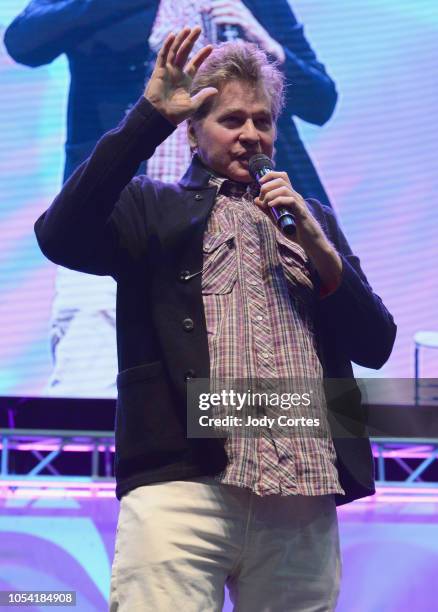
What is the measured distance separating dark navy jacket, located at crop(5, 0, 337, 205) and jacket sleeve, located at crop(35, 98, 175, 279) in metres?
1.52

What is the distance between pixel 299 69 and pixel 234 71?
1424 millimetres

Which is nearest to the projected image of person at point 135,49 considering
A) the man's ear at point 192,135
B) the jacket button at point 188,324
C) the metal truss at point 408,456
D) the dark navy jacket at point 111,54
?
the dark navy jacket at point 111,54

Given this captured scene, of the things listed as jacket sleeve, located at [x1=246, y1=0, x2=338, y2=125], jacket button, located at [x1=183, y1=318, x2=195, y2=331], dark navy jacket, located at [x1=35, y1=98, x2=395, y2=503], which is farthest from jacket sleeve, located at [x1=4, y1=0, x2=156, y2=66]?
jacket button, located at [x1=183, y1=318, x2=195, y2=331]

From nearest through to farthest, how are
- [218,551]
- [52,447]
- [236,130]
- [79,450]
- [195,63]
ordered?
[218,551] < [195,63] < [236,130] < [52,447] < [79,450]

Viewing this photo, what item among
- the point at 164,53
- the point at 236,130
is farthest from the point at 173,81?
the point at 236,130

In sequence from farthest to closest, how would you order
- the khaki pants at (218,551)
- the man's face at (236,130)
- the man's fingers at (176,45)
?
1. the man's face at (236,130)
2. the man's fingers at (176,45)
3. the khaki pants at (218,551)

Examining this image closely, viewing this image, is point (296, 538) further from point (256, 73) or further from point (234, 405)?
point (256, 73)

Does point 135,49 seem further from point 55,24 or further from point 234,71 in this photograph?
point 234,71

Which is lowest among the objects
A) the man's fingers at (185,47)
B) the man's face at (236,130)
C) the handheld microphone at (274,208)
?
the handheld microphone at (274,208)

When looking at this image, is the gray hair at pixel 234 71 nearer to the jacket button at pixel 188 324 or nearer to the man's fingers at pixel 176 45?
the man's fingers at pixel 176 45

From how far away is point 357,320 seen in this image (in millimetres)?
1357

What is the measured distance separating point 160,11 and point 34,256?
92 centimetres

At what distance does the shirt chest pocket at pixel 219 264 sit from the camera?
4.25ft

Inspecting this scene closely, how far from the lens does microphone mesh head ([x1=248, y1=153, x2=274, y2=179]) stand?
4.37ft
